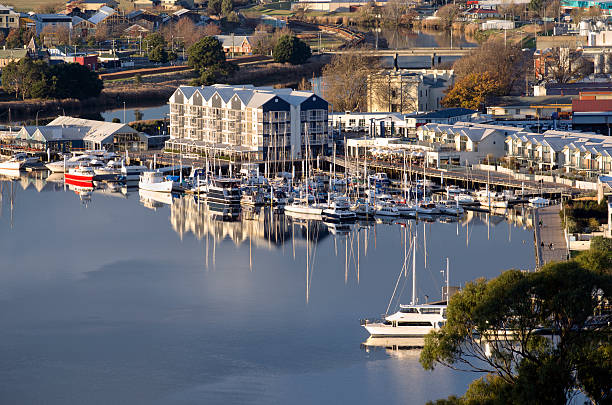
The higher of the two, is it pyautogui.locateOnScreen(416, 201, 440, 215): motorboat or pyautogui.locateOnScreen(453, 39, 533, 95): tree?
pyautogui.locateOnScreen(453, 39, 533, 95): tree

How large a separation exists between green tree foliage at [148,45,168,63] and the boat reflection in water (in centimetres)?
3268

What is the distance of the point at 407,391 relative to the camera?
13273 millimetres

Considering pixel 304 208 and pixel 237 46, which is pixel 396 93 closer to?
pixel 304 208

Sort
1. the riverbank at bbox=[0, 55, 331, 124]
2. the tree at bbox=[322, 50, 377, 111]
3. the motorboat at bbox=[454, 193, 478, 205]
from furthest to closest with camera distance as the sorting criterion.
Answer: the riverbank at bbox=[0, 55, 331, 124], the tree at bbox=[322, 50, 377, 111], the motorboat at bbox=[454, 193, 478, 205]

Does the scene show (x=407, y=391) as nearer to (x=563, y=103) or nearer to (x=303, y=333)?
(x=303, y=333)

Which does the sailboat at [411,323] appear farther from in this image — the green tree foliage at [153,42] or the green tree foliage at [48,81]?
the green tree foliage at [153,42]

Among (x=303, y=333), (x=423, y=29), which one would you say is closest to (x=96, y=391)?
(x=303, y=333)

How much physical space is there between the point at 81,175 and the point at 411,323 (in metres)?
14.2

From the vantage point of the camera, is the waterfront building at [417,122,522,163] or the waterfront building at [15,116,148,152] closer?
the waterfront building at [417,122,522,163]

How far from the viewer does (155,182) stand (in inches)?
1040

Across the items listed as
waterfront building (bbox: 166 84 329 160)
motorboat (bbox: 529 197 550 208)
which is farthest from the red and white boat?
motorboat (bbox: 529 197 550 208)

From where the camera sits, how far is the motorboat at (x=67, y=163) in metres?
28.9

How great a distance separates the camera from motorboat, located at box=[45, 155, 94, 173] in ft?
95.0

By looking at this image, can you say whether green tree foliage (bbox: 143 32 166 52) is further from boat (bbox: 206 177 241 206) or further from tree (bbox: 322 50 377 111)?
boat (bbox: 206 177 241 206)
